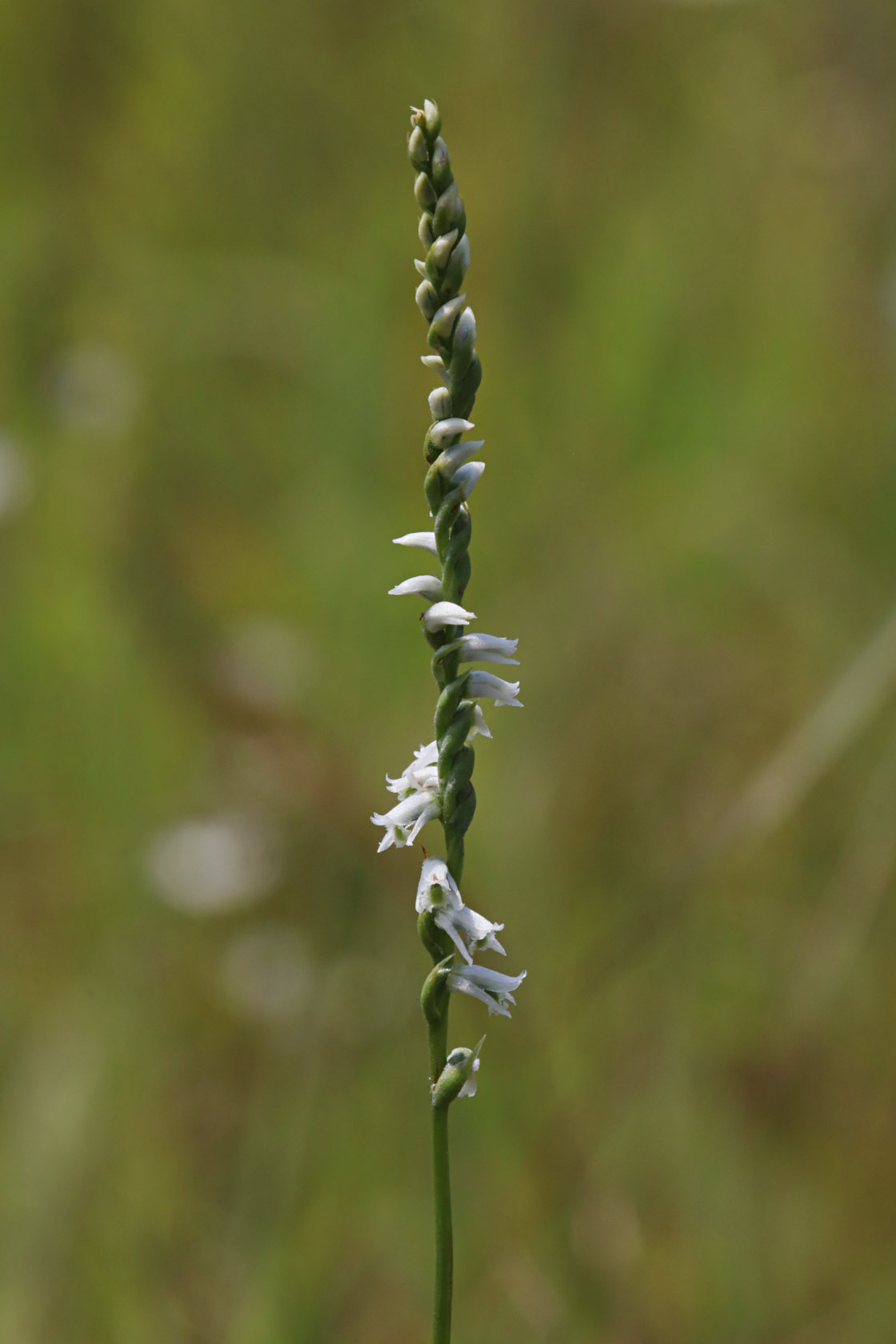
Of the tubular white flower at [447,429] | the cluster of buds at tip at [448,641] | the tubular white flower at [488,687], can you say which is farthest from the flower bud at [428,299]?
the tubular white flower at [488,687]

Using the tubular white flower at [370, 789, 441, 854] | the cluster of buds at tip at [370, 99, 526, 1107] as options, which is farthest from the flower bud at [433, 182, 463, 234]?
the tubular white flower at [370, 789, 441, 854]

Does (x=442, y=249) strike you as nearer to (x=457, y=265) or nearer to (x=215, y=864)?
(x=457, y=265)

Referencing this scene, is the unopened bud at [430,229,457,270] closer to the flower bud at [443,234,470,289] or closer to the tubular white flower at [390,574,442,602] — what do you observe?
the flower bud at [443,234,470,289]

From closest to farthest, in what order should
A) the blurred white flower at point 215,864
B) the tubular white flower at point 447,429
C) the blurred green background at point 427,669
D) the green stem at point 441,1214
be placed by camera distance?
1. the green stem at point 441,1214
2. the tubular white flower at point 447,429
3. the blurred green background at point 427,669
4. the blurred white flower at point 215,864

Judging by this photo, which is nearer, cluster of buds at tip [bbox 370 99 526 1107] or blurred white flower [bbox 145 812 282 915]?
cluster of buds at tip [bbox 370 99 526 1107]

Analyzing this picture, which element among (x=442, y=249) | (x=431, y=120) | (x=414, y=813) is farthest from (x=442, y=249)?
(x=414, y=813)

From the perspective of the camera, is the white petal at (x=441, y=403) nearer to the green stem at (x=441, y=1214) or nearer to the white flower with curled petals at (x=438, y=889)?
the white flower with curled petals at (x=438, y=889)

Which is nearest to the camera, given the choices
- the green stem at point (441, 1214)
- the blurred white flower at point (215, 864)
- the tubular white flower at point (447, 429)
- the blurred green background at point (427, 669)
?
the green stem at point (441, 1214)

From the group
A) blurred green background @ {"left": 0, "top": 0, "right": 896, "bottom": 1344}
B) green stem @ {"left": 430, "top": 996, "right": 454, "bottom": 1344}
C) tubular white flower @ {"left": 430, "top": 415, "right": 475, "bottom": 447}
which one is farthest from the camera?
blurred green background @ {"left": 0, "top": 0, "right": 896, "bottom": 1344}
